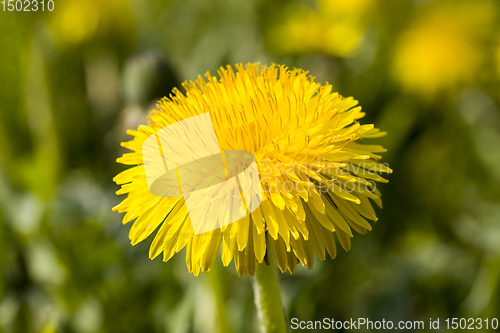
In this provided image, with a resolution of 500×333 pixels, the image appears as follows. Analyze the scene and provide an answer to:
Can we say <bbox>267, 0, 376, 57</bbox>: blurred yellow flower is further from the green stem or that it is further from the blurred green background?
the green stem

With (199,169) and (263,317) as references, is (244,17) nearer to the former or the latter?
(199,169)

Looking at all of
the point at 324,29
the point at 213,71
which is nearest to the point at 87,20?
the point at 213,71

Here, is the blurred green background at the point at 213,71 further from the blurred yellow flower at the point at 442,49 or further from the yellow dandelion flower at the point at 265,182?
the yellow dandelion flower at the point at 265,182

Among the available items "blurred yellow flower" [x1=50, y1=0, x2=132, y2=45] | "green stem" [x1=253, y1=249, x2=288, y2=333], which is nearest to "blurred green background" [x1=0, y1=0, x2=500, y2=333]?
A: "blurred yellow flower" [x1=50, y1=0, x2=132, y2=45]

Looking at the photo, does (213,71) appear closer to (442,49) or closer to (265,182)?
(265,182)

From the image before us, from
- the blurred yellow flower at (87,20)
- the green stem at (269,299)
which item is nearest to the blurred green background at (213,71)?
the blurred yellow flower at (87,20)

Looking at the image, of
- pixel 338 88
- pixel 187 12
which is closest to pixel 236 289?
pixel 338 88
